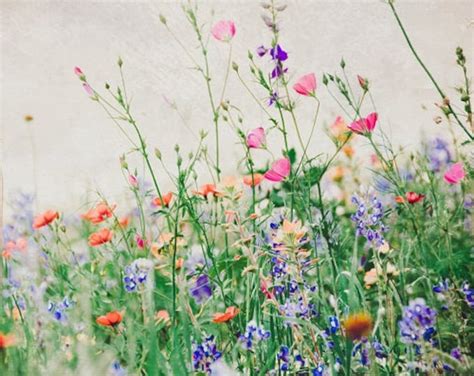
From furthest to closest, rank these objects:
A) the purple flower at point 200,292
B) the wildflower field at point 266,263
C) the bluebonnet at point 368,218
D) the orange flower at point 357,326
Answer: the purple flower at point 200,292, the bluebonnet at point 368,218, the wildflower field at point 266,263, the orange flower at point 357,326

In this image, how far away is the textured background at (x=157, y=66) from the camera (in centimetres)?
176

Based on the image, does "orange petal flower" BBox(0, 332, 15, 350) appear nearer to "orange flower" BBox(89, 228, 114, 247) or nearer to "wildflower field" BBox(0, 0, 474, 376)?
"wildflower field" BBox(0, 0, 474, 376)

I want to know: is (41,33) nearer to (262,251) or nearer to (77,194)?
(77,194)

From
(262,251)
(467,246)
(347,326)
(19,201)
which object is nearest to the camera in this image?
(347,326)

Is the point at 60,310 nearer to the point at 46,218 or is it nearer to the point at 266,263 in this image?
the point at 46,218

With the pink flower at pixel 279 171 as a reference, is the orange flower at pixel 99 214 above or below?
below

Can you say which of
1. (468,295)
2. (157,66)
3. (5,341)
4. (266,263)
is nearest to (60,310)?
(5,341)

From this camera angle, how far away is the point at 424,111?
179 centimetres

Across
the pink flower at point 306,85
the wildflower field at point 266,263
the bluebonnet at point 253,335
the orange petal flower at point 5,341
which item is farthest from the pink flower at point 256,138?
the orange petal flower at point 5,341

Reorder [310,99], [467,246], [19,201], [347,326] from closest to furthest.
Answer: [347,326]
[467,246]
[310,99]
[19,201]

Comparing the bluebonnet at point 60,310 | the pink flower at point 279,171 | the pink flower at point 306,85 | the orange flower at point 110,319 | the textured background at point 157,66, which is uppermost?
the textured background at point 157,66

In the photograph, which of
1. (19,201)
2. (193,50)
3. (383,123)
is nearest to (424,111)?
(383,123)

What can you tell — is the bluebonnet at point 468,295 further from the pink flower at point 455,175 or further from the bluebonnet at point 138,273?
the bluebonnet at point 138,273

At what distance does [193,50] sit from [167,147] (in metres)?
0.26
